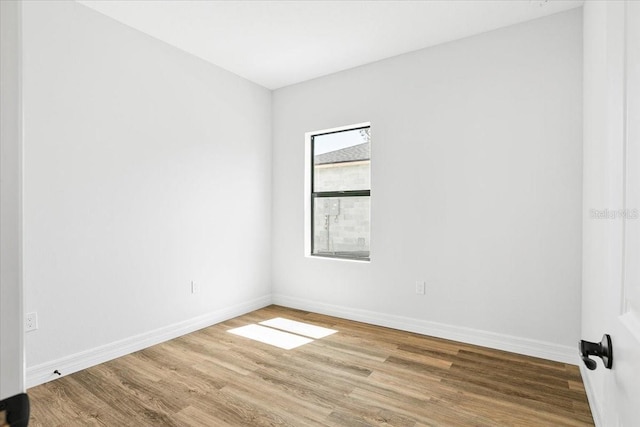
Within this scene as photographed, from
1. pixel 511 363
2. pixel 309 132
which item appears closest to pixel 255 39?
pixel 309 132

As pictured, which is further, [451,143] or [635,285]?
[451,143]

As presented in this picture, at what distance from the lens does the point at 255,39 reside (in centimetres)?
Answer: 299

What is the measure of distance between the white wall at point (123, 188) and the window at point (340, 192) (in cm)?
79

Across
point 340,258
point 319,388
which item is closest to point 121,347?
point 319,388

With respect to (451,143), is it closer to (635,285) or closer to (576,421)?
(576,421)

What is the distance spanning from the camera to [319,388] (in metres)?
2.18

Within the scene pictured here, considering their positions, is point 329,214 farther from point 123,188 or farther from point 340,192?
point 123,188

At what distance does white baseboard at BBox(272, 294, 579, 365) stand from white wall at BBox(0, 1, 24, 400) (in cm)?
312

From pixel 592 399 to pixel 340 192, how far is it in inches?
105

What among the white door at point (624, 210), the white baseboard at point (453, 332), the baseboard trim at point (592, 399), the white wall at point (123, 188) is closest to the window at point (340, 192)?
the white baseboard at point (453, 332)

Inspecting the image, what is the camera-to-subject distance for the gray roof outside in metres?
3.66

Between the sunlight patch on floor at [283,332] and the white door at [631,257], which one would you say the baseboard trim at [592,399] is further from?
the sunlight patch on floor at [283,332]

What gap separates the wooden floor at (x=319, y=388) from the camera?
1.87m

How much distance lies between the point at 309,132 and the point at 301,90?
1.68 ft
